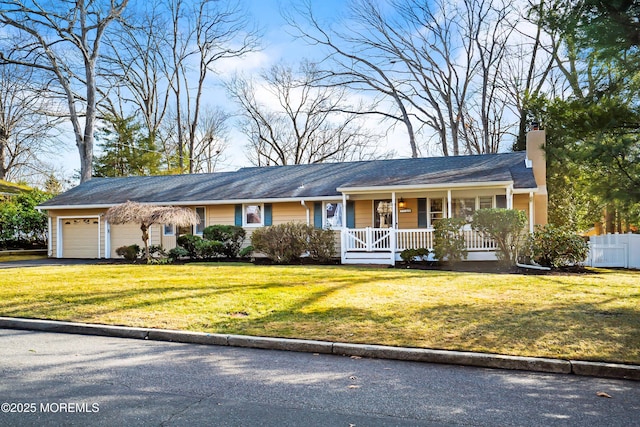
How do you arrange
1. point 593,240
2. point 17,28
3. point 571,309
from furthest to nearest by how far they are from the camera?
1. point 17,28
2. point 593,240
3. point 571,309

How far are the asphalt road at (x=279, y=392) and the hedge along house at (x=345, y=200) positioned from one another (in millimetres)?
10302

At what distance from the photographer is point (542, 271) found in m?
12.4

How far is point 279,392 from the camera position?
13.1 feet

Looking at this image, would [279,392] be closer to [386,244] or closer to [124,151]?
[386,244]

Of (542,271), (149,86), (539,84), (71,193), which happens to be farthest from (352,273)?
(149,86)

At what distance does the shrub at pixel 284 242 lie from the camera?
50.0ft

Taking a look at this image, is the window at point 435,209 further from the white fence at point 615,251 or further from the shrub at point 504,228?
the white fence at point 615,251

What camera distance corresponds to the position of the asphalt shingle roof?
53.7 feet

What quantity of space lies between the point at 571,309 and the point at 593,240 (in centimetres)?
1061

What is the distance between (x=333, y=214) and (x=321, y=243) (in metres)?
2.56

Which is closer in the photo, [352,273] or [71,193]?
[352,273]

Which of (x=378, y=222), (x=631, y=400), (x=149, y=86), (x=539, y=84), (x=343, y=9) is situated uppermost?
(x=343, y=9)

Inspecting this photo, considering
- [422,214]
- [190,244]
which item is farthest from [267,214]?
[422,214]

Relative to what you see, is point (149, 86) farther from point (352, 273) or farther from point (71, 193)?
point (352, 273)
